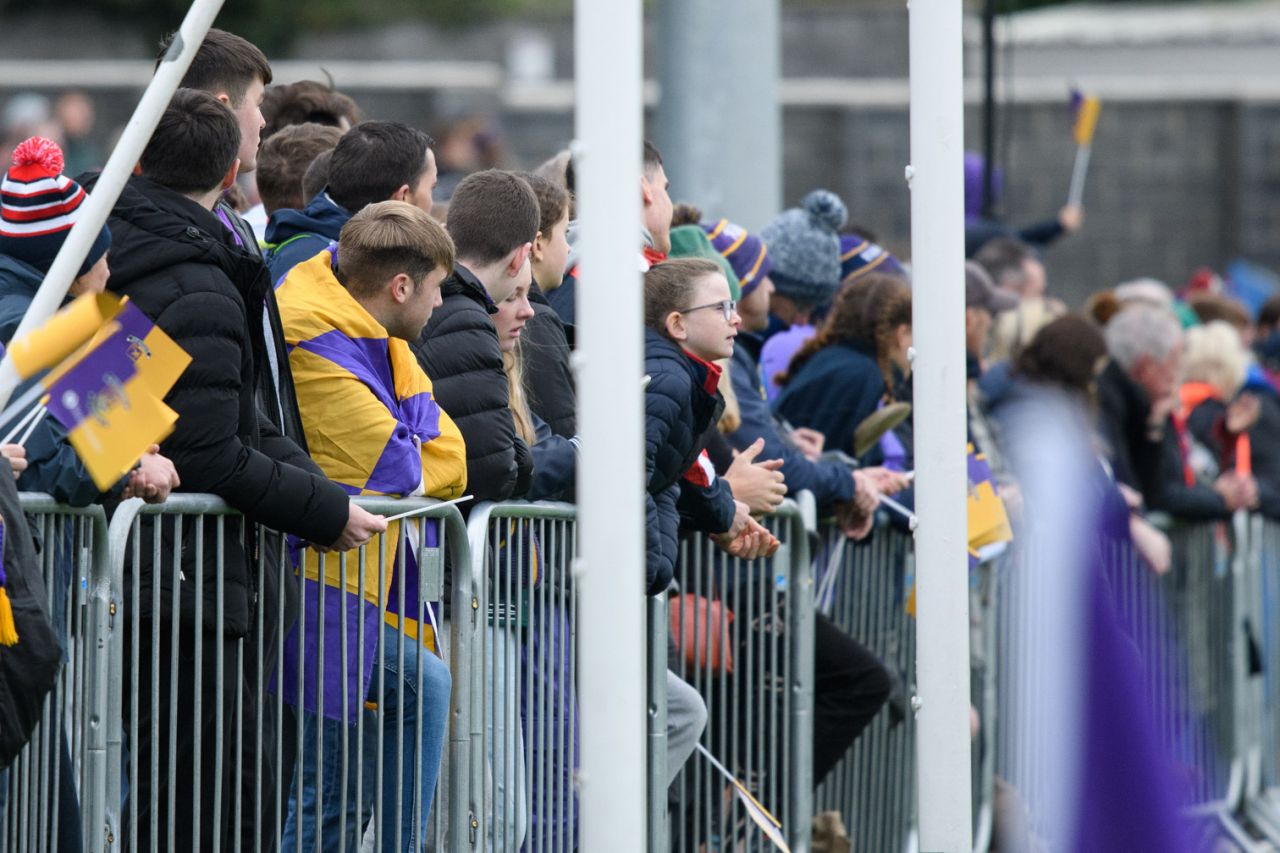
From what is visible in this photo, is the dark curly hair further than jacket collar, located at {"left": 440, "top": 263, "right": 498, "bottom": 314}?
Yes

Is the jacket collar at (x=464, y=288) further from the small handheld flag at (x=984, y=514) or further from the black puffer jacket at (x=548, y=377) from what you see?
the small handheld flag at (x=984, y=514)

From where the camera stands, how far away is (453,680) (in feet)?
16.2

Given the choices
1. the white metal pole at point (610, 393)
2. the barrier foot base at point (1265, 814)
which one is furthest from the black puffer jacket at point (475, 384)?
the barrier foot base at point (1265, 814)

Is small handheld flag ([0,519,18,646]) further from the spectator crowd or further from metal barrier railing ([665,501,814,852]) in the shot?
metal barrier railing ([665,501,814,852])

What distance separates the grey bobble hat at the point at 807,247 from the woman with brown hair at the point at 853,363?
14cm

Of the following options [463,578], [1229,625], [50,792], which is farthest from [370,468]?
[1229,625]

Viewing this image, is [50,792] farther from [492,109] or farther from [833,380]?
[492,109]

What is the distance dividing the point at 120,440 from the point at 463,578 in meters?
1.39

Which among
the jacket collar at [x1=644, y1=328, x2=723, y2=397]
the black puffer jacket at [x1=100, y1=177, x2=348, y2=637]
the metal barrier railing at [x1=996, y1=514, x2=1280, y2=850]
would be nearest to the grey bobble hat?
the jacket collar at [x1=644, y1=328, x2=723, y2=397]

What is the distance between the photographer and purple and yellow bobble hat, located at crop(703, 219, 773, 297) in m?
6.80

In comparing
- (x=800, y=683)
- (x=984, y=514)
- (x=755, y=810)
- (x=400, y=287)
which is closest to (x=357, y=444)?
(x=400, y=287)

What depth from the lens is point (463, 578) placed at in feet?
15.8

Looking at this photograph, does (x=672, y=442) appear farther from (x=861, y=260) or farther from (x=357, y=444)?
(x=861, y=260)

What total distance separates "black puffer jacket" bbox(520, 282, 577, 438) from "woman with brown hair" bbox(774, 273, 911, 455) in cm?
180
